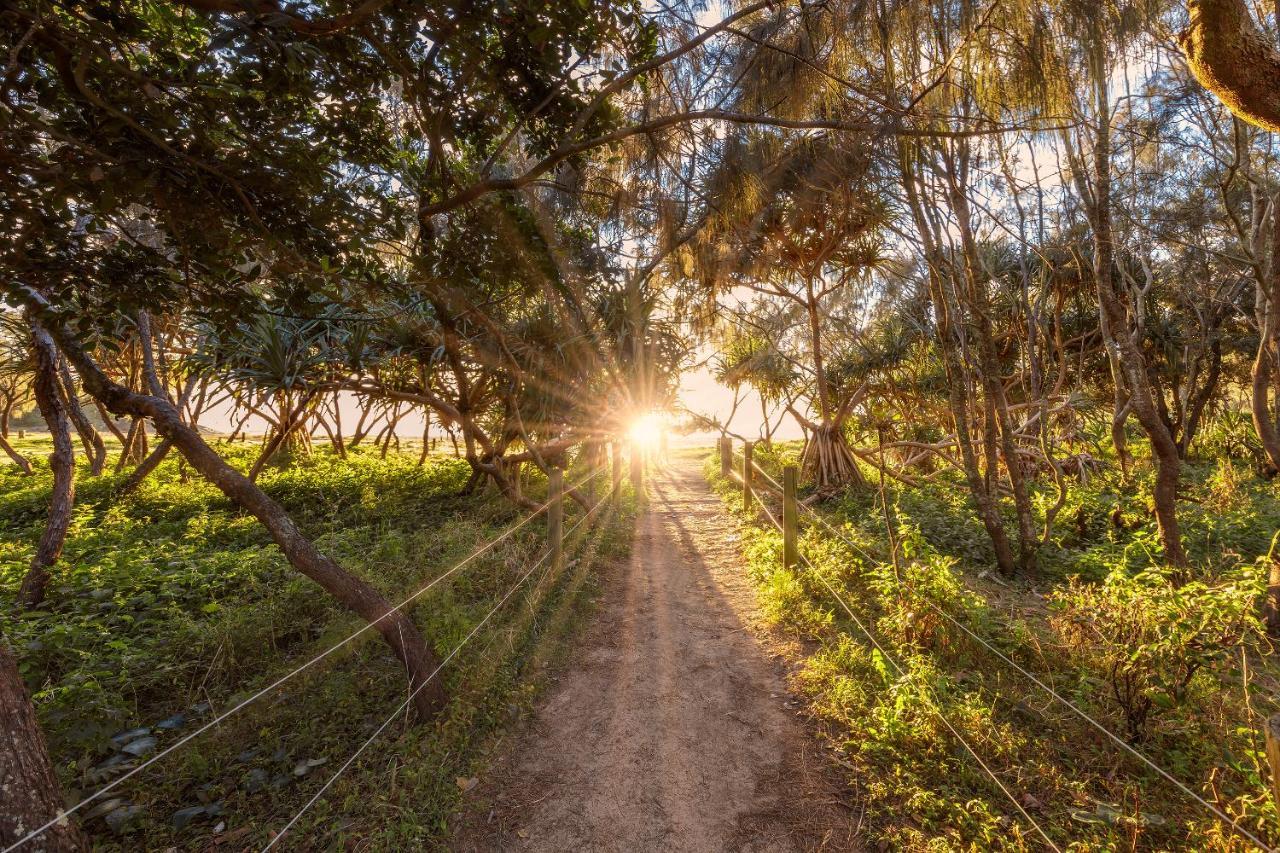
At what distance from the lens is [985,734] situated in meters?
3.01

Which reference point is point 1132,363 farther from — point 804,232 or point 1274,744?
point 804,232

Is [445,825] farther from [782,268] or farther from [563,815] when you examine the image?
[782,268]

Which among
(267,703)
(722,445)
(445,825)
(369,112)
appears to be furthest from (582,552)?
(722,445)

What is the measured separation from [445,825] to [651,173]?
447cm

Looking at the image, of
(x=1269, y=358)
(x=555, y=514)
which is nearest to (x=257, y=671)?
(x=555, y=514)

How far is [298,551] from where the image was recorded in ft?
11.5

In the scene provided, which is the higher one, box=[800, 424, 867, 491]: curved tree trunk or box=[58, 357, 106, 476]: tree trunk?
box=[58, 357, 106, 476]: tree trunk

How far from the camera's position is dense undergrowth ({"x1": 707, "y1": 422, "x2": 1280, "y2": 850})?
8.10ft

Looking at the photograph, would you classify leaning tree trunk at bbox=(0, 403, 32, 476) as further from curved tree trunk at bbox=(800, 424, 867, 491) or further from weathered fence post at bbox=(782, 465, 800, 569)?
curved tree trunk at bbox=(800, 424, 867, 491)

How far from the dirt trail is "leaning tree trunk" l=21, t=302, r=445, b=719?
0.79 meters

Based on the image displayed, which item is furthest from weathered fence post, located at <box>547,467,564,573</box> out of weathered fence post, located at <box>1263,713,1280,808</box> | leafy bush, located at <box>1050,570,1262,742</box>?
weathered fence post, located at <box>1263,713,1280,808</box>

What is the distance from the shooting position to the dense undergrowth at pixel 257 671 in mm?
2754

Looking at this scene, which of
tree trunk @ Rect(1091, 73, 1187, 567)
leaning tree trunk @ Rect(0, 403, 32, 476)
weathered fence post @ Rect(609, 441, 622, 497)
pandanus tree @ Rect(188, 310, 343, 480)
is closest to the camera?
tree trunk @ Rect(1091, 73, 1187, 567)

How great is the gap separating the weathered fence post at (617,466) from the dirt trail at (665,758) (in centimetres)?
539
